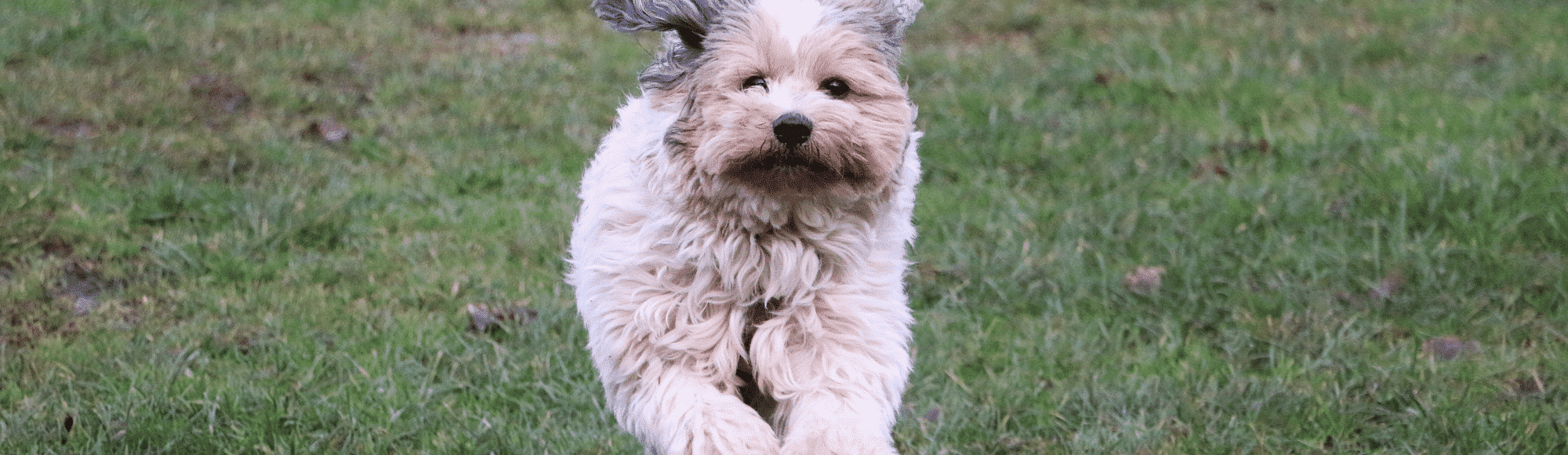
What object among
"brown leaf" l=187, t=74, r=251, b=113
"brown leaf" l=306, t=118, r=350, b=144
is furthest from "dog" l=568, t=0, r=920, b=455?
"brown leaf" l=187, t=74, r=251, b=113

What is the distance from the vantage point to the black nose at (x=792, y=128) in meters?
2.90

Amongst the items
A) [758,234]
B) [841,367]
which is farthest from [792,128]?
[841,367]

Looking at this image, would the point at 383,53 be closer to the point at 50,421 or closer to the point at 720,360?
the point at 50,421

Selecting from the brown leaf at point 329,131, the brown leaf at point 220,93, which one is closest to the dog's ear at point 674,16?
the brown leaf at point 329,131

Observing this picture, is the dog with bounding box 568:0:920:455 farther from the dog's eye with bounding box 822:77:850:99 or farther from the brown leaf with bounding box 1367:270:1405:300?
the brown leaf with bounding box 1367:270:1405:300

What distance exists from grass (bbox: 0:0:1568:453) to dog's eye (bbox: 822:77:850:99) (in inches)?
56.7

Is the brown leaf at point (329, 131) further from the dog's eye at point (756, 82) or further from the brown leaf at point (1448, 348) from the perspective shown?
the brown leaf at point (1448, 348)

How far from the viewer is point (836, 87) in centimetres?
310

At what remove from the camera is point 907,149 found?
333cm

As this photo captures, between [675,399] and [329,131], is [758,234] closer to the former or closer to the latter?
[675,399]

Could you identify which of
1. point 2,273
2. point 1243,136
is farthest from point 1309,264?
point 2,273

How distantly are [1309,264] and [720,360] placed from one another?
314cm

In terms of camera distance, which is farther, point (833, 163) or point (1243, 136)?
point (1243, 136)

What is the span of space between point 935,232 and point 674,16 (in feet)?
9.68
